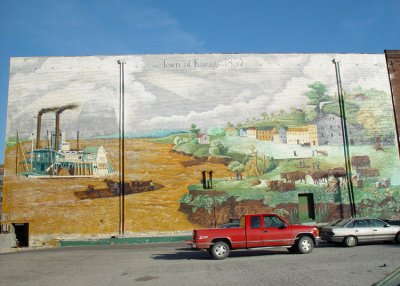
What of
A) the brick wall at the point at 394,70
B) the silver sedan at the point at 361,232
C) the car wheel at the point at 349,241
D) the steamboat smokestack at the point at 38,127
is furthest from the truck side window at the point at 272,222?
the brick wall at the point at 394,70

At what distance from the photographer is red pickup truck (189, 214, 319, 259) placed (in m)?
15.0

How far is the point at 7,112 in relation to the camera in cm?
2766

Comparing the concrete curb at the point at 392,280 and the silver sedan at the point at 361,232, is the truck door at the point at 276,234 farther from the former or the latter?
the concrete curb at the point at 392,280

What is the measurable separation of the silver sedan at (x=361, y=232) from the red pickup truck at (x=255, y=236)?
267cm

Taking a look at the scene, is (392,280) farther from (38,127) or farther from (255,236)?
(38,127)

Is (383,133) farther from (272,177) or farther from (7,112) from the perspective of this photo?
(7,112)

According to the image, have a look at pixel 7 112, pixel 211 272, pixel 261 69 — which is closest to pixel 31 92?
pixel 7 112

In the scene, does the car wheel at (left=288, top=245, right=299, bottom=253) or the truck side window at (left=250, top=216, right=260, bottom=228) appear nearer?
the truck side window at (left=250, top=216, right=260, bottom=228)

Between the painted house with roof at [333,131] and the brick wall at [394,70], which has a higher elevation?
the brick wall at [394,70]

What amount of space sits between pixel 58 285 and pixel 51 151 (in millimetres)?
17506

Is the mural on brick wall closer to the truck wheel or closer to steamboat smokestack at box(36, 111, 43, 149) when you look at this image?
steamboat smokestack at box(36, 111, 43, 149)

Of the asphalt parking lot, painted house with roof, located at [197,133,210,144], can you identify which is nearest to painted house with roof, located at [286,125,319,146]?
painted house with roof, located at [197,133,210,144]

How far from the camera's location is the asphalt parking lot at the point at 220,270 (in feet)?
34.3

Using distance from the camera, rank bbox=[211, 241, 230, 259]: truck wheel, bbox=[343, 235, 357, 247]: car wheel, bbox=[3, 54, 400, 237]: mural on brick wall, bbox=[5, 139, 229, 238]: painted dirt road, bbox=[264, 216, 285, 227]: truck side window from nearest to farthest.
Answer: bbox=[211, 241, 230, 259]: truck wheel
bbox=[264, 216, 285, 227]: truck side window
bbox=[343, 235, 357, 247]: car wheel
bbox=[5, 139, 229, 238]: painted dirt road
bbox=[3, 54, 400, 237]: mural on brick wall
